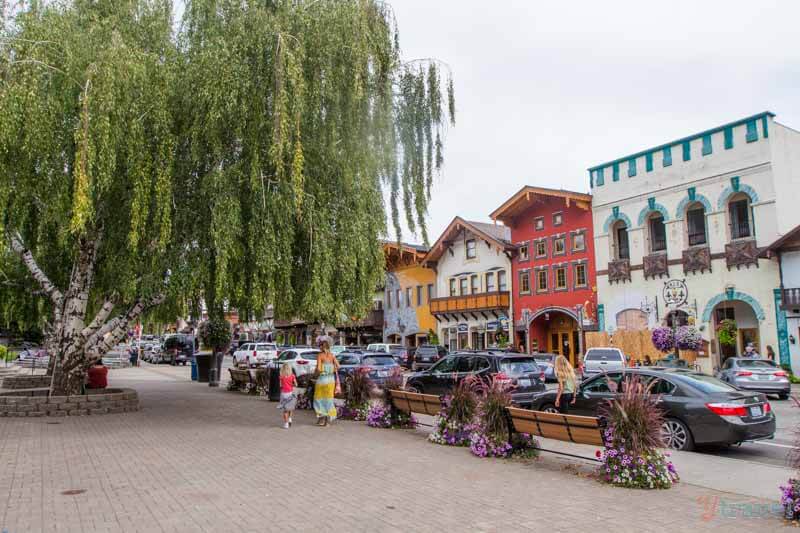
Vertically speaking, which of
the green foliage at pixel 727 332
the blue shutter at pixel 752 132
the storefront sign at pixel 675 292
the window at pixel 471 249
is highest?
the blue shutter at pixel 752 132

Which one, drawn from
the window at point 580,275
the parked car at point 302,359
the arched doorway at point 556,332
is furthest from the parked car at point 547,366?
the window at point 580,275

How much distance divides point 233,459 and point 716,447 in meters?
8.19

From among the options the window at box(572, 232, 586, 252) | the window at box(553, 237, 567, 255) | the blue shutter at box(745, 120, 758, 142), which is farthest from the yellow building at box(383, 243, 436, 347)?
the blue shutter at box(745, 120, 758, 142)

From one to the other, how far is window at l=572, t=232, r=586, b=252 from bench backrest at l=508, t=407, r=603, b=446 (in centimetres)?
3212

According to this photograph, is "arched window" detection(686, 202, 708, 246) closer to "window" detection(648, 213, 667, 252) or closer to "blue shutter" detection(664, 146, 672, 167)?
"window" detection(648, 213, 667, 252)

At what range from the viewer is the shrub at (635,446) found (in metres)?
7.70

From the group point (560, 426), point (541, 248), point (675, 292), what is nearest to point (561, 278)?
point (541, 248)

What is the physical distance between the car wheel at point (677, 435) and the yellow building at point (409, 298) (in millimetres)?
40156

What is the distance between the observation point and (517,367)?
15414 millimetres

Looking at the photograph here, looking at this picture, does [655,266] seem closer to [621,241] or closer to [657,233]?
[657,233]

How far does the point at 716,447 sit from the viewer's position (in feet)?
36.1

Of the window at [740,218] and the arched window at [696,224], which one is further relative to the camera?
the arched window at [696,224]

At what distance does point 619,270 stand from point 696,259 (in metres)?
4.94

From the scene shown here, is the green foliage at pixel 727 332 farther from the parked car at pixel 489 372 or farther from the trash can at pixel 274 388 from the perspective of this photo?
the trash can at pixel 274 388
